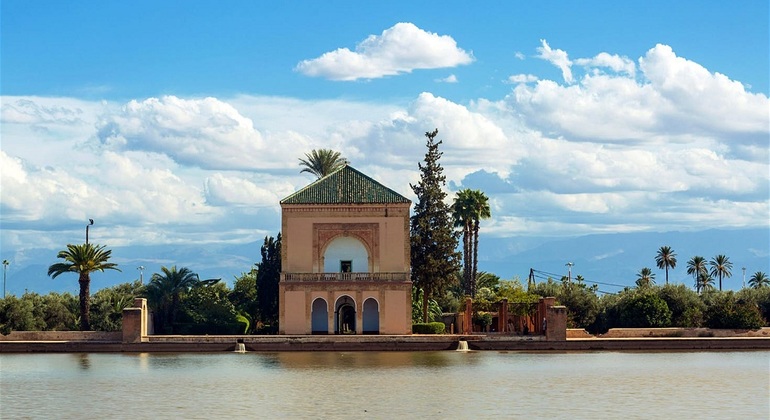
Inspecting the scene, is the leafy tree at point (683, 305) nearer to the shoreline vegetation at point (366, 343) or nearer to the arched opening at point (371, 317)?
the shoreline vegetation at point (366, 343)

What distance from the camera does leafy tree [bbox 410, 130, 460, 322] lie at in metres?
57.2

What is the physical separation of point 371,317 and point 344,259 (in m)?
2.87

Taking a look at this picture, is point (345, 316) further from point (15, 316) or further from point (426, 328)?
point (15, 316)

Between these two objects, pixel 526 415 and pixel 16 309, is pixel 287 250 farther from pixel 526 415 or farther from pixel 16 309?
pixel 526 415

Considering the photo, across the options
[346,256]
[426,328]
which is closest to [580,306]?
[426,328]

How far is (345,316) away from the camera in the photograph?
55.8 metres

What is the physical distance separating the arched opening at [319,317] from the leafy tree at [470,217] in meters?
16.9

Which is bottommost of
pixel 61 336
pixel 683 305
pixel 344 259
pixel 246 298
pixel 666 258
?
pixel 61 336

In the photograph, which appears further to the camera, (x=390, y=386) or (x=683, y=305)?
(x=683, y=305)

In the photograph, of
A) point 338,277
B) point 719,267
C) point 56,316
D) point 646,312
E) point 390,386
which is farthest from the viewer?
point 719,267

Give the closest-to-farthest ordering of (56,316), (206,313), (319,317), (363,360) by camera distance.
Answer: (363,360) < (319,317) < (56,316) < (206,313)

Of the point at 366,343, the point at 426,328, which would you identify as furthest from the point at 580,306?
the point at 366,343

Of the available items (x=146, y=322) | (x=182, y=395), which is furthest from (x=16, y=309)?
(x=182, y=395)

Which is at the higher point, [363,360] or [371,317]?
[371,317]
